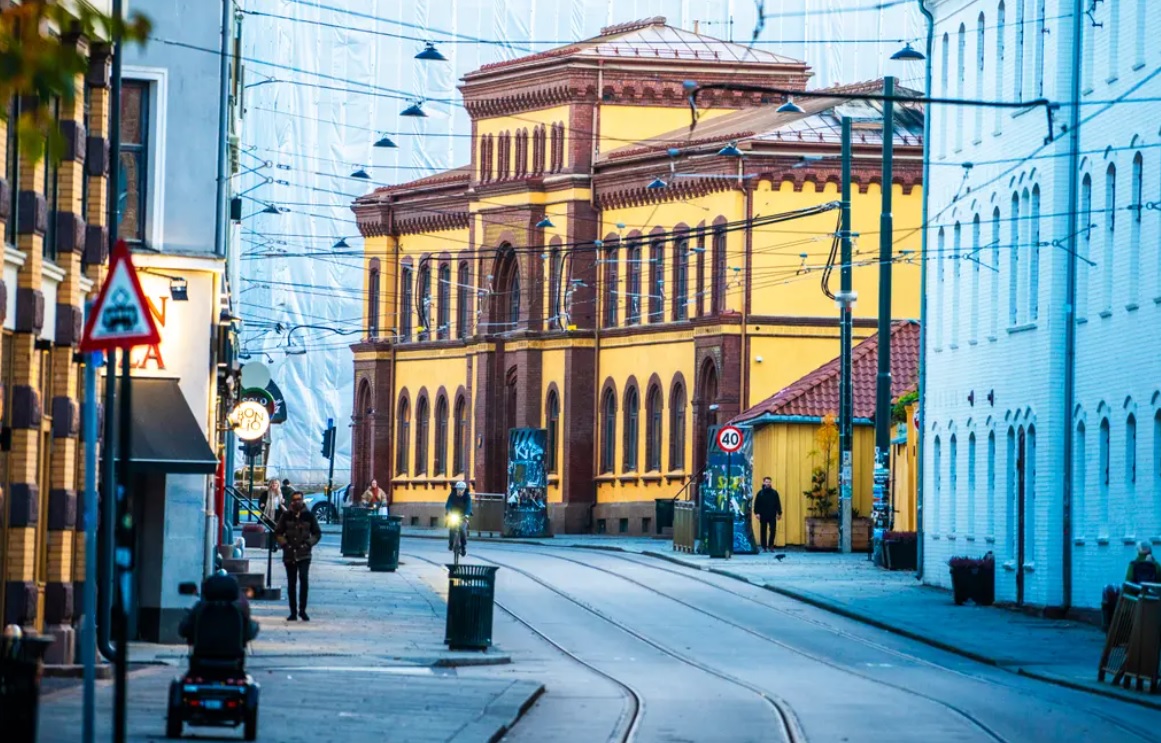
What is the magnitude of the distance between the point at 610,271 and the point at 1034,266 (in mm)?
40128

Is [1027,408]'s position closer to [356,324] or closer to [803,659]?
[803,659]

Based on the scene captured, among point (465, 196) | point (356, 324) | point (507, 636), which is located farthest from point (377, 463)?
point (507, 636)

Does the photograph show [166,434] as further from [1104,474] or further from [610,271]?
[610,271]

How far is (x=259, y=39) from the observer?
262 feet

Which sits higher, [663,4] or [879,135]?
[663,4]

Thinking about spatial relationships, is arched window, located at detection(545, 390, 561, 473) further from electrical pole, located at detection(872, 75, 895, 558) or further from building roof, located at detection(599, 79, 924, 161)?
electrical pole, located at detection(872, 75, 895, 558)

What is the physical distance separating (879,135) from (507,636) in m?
43.0

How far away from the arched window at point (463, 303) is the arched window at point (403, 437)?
197 inches

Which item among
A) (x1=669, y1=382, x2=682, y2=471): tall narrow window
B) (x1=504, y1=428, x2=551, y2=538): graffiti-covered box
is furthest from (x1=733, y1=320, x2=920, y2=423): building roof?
(x1=669, y1=382, x2=682, y2=471): tall narrow window

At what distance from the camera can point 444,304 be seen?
292 feet

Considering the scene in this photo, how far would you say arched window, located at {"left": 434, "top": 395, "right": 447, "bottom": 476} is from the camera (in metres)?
88.9

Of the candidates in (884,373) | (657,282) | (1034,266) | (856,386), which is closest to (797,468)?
(856,386)

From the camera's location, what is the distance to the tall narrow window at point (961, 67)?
4666 centimetres

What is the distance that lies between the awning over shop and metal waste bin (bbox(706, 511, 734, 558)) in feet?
87.1
